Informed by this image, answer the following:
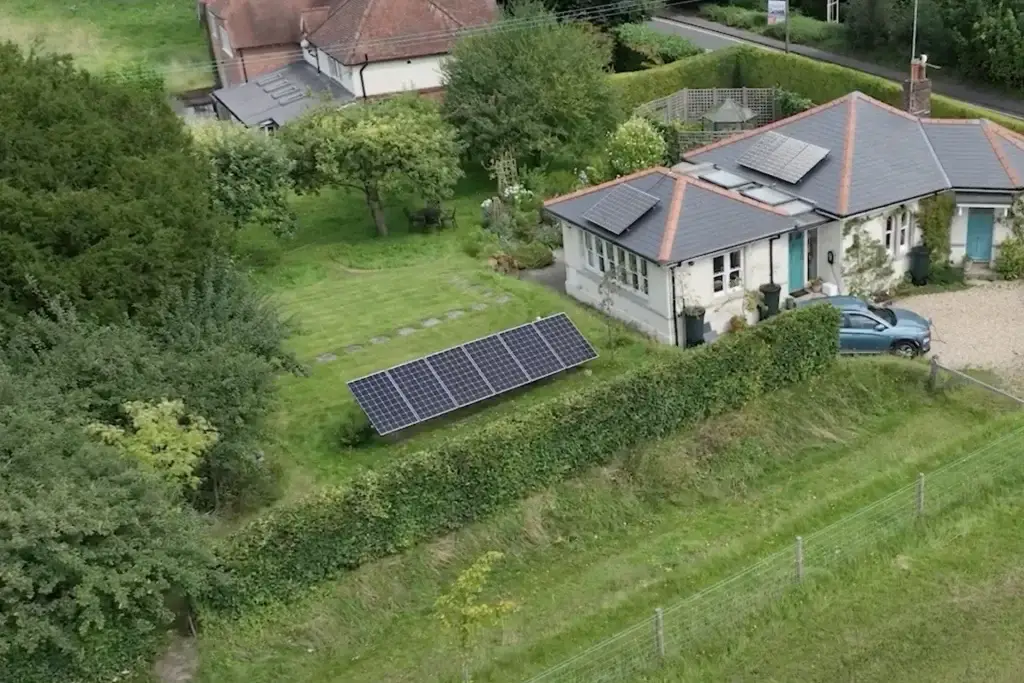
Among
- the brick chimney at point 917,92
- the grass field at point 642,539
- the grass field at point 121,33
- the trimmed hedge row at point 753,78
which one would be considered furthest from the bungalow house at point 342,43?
the grass field at point 642,539

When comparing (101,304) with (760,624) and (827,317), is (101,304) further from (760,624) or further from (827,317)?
(827,317)

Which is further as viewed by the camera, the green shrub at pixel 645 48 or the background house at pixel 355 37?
the green shrub at pixel 645 48

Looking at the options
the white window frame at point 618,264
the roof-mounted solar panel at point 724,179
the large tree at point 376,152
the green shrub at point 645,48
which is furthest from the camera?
the green shrub at point 645,48

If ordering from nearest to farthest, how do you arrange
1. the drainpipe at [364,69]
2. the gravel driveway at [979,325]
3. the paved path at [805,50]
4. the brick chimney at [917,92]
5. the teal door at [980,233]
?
the gravel driveway at [979,325], the teal door at [980,233], the brick chimney at [917,92], the paved path at [805,50], the drainpipe at [364,69]

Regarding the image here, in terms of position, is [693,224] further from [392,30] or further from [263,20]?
[263,20]

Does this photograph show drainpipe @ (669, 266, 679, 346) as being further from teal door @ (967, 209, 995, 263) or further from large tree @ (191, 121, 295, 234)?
large tree @ (191, 121, 295, 234)

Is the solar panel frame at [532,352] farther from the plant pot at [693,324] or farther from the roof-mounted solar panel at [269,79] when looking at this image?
the roof-mounted solar panel at [269,79]

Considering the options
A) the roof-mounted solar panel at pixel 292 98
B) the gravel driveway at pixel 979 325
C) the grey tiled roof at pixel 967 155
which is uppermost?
the roof-mounted solar panel at pixel 292 98
